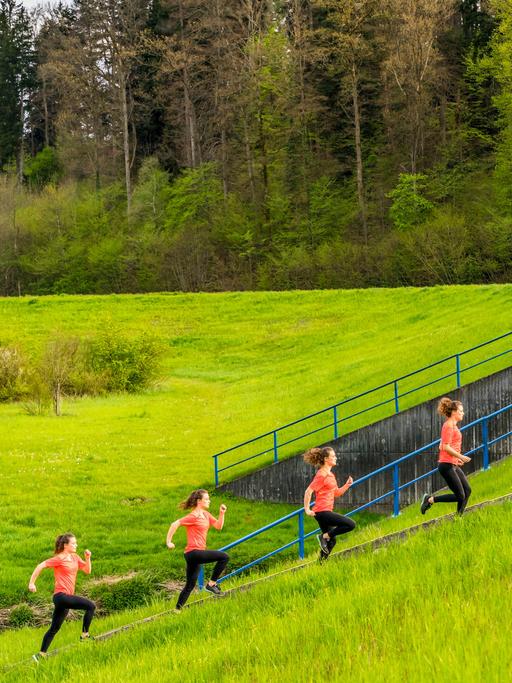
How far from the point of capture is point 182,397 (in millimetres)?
34844

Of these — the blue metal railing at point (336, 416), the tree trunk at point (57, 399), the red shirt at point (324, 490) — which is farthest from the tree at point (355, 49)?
the red shirt at point (324, 490)

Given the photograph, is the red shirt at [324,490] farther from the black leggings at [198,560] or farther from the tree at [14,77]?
the tree at [14,77]

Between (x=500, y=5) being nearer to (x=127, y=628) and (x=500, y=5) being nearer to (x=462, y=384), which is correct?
(x=462, y=384)

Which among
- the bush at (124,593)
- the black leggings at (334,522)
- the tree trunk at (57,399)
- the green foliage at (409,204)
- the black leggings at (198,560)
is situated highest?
the green foliage at (409,204)

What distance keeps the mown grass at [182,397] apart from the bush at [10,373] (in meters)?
1.75

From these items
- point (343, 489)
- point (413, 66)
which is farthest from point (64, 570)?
point (413, 66)

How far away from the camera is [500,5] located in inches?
2280

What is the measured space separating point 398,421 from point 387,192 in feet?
153

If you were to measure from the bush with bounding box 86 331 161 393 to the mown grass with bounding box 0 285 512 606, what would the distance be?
101 cm

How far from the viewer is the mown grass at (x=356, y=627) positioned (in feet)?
23.5

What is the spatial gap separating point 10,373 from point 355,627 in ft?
99.2

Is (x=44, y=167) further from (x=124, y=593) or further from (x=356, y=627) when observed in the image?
(x=356, y=627)

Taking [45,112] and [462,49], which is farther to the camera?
[45,112]

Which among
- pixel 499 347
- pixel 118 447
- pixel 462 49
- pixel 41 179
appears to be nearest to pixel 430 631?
pixel 499 347
